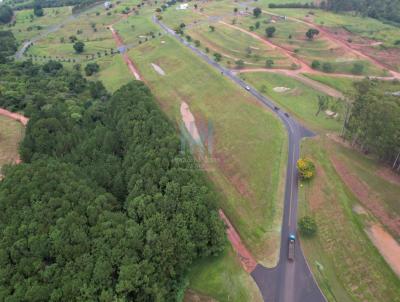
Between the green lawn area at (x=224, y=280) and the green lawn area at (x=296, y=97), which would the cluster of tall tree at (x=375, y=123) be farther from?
the green lawn area at (x=224, y=280)

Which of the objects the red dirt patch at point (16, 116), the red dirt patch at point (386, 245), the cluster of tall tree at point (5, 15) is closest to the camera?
the red dirt patch at point (386, 245)

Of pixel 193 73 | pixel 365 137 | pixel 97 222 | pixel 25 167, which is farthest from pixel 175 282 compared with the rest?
pixel 193 73

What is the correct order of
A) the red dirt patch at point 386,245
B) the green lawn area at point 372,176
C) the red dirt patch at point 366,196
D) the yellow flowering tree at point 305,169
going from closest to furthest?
1. the red dirt patch at point 386,245
2. the red dirt patch at point 366,196
3. the green lawn area at point 372,176
4. the yellow flowering tree at point 305,169

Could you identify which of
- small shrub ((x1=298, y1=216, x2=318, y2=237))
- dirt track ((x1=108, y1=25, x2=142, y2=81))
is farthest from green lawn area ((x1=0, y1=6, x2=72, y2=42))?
small shrub ((x1=298, y1=216, x2=318, y2=237))

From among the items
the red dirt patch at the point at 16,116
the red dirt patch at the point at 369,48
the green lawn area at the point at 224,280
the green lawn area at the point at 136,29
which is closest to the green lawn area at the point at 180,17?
the green lawn area at the point at 136,29

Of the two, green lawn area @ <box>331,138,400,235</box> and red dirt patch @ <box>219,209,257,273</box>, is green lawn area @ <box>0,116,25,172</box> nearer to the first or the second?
red dirt patch @ <box>219,209,257,273</box>

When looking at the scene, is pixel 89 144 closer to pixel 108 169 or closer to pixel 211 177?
pixel 108 169
